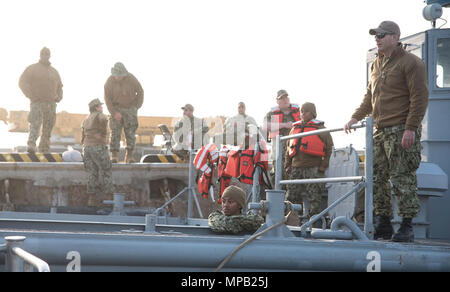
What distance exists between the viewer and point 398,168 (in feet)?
15.7

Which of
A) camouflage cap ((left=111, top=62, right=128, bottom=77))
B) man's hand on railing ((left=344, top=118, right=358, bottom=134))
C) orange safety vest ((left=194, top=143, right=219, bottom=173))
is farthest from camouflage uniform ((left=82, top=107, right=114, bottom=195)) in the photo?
man's hand on railing ((left=344, top=118, right=358, bottom=134))

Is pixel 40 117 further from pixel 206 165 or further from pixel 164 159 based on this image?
pixel 206 165

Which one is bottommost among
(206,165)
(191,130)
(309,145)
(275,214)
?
(275,214)

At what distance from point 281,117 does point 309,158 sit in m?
1.45

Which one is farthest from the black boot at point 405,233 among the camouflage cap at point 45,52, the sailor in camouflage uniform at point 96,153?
the camouflage cap at point 45,52

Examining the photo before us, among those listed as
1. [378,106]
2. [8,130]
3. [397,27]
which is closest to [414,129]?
[378,106]

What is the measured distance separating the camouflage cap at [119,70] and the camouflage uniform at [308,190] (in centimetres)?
448

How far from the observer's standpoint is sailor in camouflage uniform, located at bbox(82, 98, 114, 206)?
980 cm

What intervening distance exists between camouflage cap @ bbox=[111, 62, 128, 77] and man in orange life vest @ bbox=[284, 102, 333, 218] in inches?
171

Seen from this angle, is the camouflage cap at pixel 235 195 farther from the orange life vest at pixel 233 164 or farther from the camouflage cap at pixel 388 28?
the orange life vest at pixel 233 164

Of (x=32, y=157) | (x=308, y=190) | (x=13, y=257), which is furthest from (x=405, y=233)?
(x=32, y=157)

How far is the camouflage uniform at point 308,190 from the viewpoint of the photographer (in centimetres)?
666

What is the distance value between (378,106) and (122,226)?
2345mm

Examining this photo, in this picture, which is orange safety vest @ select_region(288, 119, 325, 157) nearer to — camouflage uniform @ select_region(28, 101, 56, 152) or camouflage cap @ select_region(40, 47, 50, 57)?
camouflage uniform @ select_region(28, 101, 56, 152)
